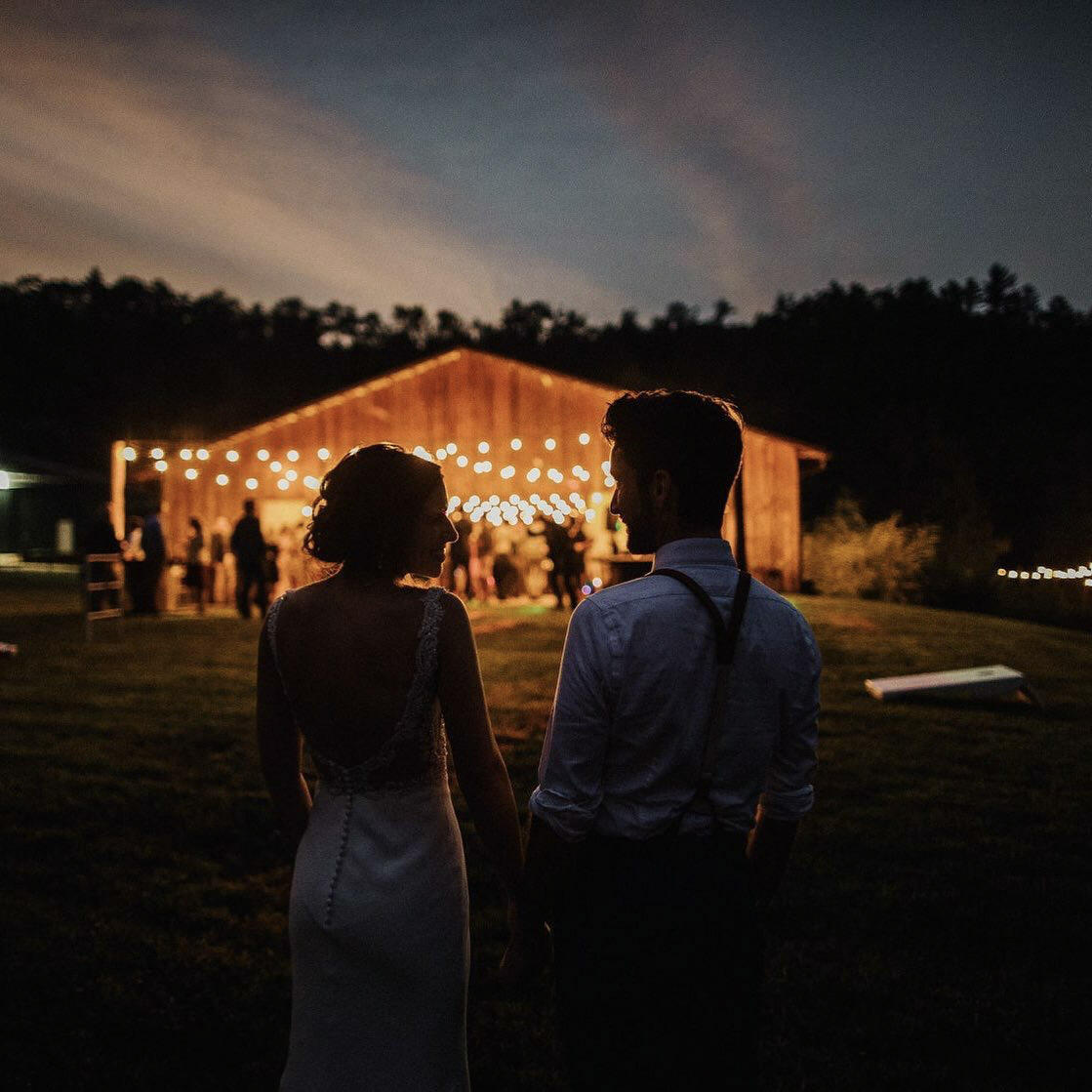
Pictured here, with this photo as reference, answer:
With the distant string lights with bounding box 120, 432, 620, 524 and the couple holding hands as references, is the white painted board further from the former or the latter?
the distant string lights with bounding box 120, 432, 620, 524

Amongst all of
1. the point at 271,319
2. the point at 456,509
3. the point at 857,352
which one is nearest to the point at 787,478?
the point at 456,509

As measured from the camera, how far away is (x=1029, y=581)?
2042 centimetres

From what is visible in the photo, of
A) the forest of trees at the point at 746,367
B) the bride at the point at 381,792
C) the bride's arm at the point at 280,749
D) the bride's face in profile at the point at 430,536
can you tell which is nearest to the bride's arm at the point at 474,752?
the bride at the point at 381,792

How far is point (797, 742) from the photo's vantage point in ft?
6.51

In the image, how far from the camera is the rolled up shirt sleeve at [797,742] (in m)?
1.92

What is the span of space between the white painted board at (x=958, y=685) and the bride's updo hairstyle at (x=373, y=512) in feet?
27.0

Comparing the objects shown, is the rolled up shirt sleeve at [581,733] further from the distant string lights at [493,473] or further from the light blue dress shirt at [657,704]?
the distant string lights at [493,473]

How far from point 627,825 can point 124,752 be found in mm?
6480

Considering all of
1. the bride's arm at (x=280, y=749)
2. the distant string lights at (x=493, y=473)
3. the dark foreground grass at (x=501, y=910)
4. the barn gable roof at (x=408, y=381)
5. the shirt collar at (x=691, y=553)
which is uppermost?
the barn gable roof at (x=408, y=381)

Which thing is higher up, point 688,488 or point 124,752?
point 688,488

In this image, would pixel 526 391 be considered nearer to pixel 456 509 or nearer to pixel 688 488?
pixel 456 509

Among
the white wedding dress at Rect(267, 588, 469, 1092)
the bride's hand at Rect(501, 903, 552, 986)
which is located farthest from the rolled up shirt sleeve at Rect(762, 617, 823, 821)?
the white wedding dress at Rect(267, 588, 469, 1092)

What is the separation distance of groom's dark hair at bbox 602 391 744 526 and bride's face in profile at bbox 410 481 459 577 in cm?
56

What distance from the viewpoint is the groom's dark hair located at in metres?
1.84
